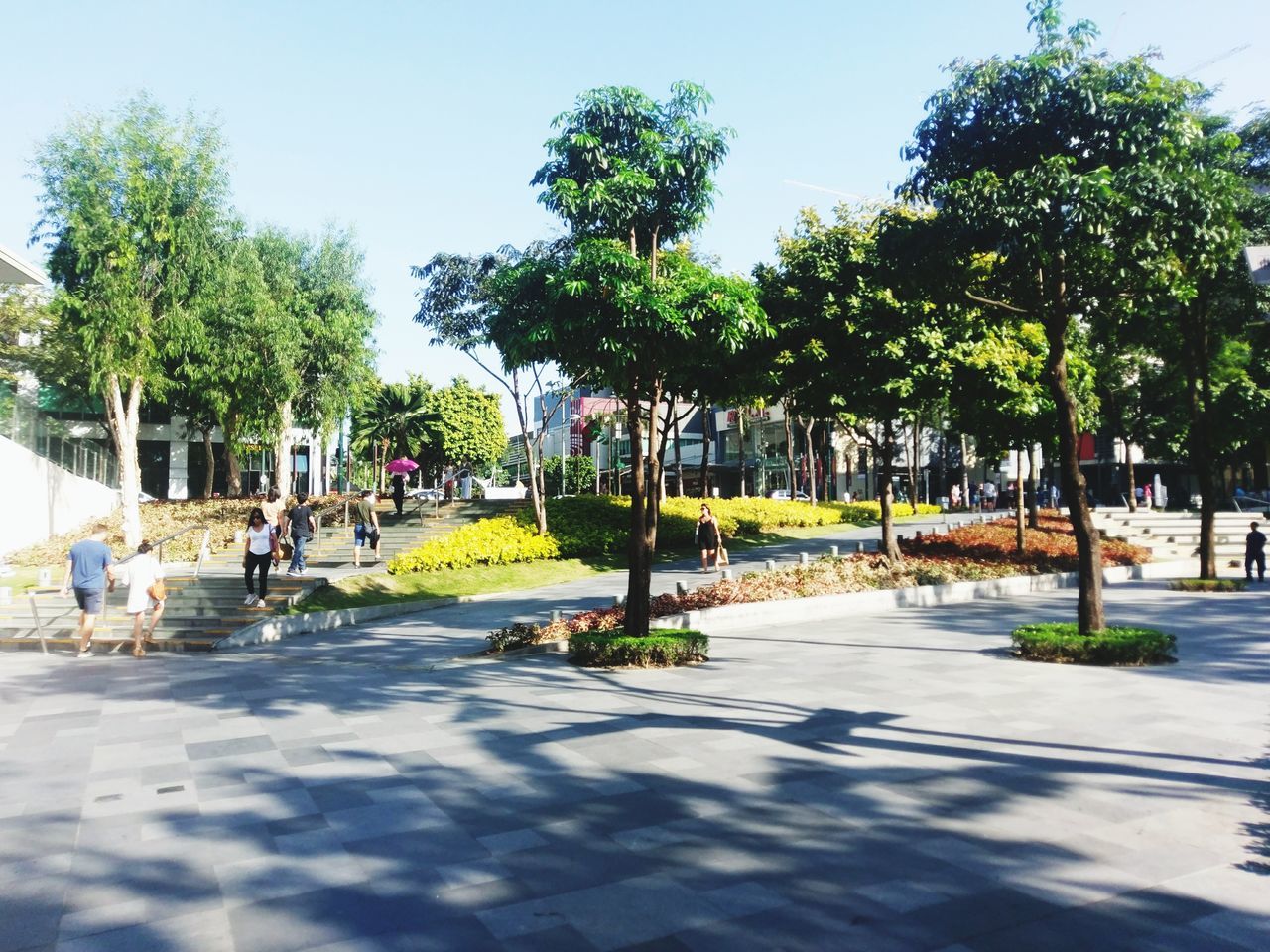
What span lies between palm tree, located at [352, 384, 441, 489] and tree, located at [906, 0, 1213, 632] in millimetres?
51385

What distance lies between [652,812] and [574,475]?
216ft

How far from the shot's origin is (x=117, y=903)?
13.5 ft

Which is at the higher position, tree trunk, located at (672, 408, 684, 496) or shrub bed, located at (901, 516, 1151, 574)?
tree trunk, located at (672, 408, 684, 496)

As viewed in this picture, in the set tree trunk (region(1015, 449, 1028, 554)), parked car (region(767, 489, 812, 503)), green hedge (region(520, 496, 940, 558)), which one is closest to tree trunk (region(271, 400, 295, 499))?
green hedge (region(520, 496, 940, 558))

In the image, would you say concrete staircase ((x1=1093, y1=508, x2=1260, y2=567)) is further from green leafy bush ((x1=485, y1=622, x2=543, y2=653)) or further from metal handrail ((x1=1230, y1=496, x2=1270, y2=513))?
green leafy bush ((x1=485, y1=622, x2=543, y2=653))

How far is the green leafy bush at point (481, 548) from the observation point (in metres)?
20.6

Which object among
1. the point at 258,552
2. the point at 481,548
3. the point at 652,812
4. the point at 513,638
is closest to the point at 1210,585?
the point at 513,638

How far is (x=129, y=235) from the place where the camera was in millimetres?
22484

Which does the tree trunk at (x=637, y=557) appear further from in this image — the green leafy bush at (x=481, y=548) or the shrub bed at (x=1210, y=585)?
the shrub bed at (x=1210, y=585)

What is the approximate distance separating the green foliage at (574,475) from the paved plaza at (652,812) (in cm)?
5824

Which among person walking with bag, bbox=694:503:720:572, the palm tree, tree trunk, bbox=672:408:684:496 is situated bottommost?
person walking with bag, bbox=694:503:720:572

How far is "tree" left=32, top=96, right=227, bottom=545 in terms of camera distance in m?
22.0

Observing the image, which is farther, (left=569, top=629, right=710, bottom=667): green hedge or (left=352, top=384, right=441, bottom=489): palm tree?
(left=352, top=384, right=441, bottom=489): palm tree

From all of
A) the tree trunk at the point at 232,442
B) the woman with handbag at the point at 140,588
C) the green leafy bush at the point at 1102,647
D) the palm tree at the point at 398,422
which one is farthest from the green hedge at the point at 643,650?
the palm tree at the point at 398,422
